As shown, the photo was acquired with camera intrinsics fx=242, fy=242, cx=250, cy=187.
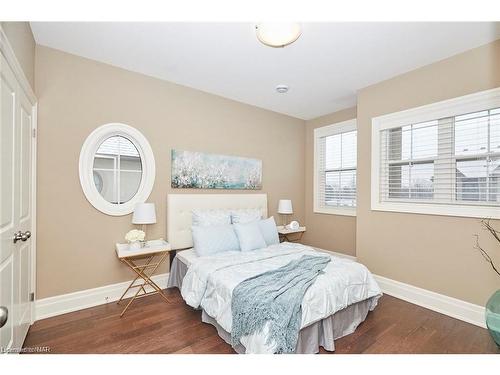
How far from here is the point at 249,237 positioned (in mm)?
3123

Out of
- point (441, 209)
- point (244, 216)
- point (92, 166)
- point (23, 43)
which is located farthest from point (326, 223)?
point (23, 43)

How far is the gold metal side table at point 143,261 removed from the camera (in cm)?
267

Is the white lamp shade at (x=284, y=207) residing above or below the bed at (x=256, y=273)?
above

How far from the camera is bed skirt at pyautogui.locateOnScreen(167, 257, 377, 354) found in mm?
1895

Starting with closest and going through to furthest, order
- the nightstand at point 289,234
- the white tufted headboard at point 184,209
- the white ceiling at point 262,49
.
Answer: the white ceiling at point 262,49 < the white tufted headboard at point 184,209 < the nightstand at point 289,234

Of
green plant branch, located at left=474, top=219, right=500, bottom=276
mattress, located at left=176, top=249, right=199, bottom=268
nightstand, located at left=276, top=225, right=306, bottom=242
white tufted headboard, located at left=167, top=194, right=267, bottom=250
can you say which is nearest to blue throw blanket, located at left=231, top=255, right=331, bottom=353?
mattress, located at left=176, top=249, right=199, bottom=268

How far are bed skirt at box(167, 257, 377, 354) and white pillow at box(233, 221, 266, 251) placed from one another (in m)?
0.97

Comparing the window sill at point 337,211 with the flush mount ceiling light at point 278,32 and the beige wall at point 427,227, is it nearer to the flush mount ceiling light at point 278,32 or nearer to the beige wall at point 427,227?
the beige wall at point 427,227

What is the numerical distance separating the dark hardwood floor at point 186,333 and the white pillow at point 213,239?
67 cm

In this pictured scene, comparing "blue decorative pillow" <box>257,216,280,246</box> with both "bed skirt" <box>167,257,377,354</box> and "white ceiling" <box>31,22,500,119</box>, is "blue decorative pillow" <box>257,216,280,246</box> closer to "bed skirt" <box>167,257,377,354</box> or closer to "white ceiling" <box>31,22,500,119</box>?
"bed skirt" <box>167,257,377,354</box>

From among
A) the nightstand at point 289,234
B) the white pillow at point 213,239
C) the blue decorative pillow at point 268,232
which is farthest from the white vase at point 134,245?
the nightstand at point 289,234

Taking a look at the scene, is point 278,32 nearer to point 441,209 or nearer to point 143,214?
point 143,214
